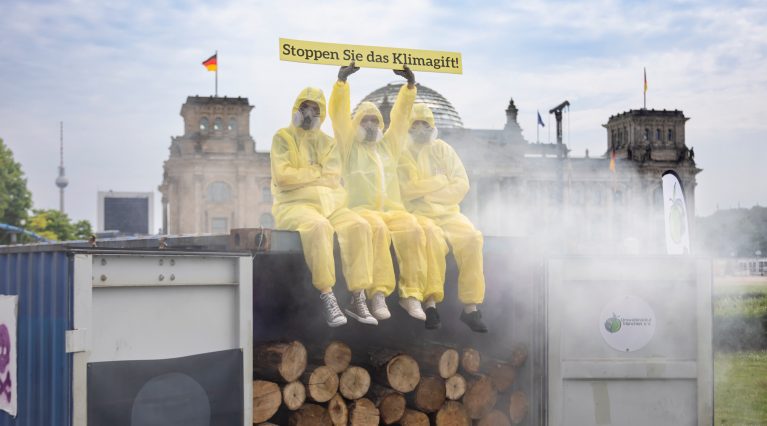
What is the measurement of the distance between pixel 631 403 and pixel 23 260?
4.83 m

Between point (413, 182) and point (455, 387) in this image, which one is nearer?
point (455, 387)

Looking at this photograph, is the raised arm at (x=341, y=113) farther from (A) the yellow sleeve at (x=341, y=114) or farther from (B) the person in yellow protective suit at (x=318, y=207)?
(B) the person in yellow protective suit at (x=318, y=207)

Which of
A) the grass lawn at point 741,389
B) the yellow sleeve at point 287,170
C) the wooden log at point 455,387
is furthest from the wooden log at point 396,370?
the grass lawn at point 741,389

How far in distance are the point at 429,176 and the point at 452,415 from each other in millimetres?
2160

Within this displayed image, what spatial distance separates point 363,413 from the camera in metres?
5.99

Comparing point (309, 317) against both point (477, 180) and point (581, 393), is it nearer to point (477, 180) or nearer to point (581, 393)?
point (581, 393)

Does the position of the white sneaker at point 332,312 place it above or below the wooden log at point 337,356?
above

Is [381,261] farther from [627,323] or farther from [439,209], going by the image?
[627,323]

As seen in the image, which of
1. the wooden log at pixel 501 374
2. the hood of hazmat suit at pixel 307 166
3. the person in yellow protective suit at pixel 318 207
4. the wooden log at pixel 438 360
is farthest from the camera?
the wooden log at pixel 501 374

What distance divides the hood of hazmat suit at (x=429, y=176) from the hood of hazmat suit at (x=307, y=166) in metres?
0.72

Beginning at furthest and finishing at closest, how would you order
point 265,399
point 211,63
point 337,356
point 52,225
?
point 52,225, point 211,63, point 337,356, point 265,399

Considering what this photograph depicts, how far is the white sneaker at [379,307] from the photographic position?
5.78 m

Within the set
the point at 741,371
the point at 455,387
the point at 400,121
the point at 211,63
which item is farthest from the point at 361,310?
the point at 211,63

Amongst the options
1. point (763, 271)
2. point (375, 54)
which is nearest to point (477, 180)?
point (763, 271)
